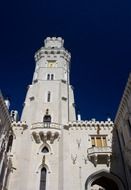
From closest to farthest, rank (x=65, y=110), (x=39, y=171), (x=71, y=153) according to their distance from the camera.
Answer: (x=39, y=171), (x=71, y=153), (x=65, y=110)

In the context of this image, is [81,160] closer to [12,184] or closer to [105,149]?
[105,149]

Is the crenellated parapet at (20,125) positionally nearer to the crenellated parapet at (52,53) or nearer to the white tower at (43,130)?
the white tower at (43,130)

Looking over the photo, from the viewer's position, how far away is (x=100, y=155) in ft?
81.1

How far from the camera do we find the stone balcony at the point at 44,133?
2606 centimetres

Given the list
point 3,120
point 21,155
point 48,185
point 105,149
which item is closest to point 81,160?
point 105,149

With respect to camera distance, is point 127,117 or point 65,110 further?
point 65,110

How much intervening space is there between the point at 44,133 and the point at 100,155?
771cm

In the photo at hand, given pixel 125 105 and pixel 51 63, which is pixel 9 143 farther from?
pixel 51 63

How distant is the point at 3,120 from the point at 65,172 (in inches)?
380

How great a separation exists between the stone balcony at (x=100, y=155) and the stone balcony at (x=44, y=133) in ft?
16.2

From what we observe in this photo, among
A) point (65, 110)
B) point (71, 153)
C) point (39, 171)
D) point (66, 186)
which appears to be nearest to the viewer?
point (66, 186)

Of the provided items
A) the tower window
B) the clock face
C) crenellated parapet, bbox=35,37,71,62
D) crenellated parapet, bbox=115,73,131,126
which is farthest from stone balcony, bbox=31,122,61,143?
crenellated parapet, bbox=35,37,71,62

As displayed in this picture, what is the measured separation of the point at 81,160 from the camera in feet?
81.9

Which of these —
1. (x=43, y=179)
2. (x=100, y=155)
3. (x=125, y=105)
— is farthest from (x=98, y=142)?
(x=43, y=179)
